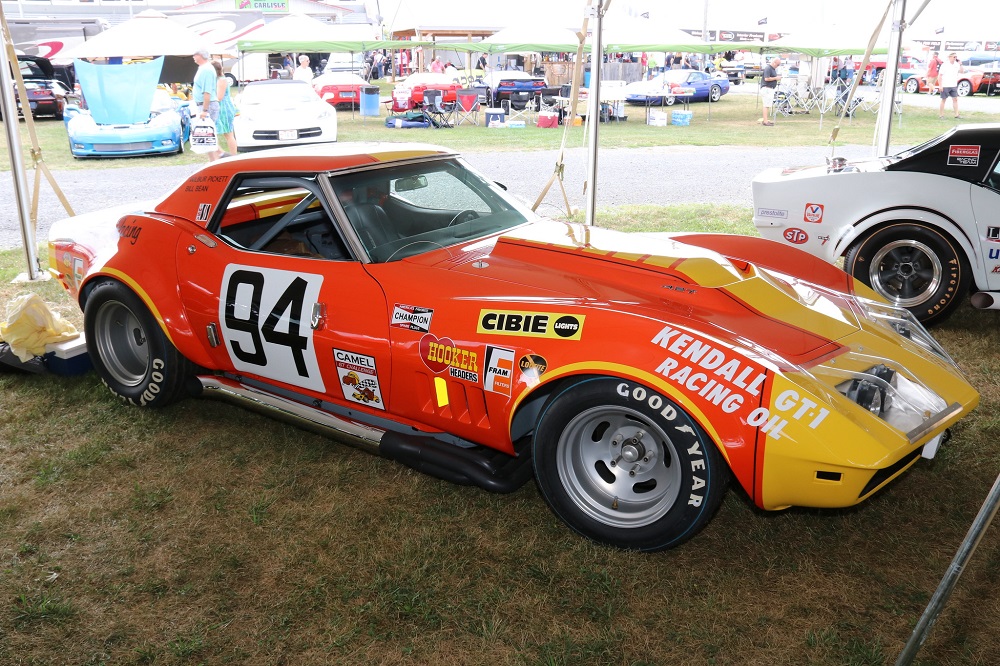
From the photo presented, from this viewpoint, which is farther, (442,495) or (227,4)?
(227,4)

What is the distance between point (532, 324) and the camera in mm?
2850

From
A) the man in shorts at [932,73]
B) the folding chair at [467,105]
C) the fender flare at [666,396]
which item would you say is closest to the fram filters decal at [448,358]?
the fender flare at [666,396]

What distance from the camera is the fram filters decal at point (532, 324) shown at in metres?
2.79

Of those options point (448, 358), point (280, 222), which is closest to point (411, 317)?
point (448, 358)

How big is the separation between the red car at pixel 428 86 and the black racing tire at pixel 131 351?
1602 centimetres

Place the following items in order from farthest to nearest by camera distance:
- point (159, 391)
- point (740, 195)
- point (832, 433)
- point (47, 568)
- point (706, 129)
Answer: point (706, 129)
point (740, 195)
point (159, 391)
point (47, 568)
point (832, 433)

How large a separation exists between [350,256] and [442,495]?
1.11m

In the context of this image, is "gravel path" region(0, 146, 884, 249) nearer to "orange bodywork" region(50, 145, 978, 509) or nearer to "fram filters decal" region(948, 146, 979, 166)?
"fram filters decal" region(948, 146, 979, 166)

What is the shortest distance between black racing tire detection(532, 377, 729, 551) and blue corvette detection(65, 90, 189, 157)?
1303 centimetres

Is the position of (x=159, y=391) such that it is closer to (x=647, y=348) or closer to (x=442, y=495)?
(x=442, y=495)

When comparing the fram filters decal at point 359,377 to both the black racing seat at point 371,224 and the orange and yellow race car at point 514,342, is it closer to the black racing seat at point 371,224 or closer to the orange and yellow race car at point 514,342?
the orange and yellow race car at point 514,342

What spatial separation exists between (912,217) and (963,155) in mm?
491

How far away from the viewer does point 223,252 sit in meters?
3.74

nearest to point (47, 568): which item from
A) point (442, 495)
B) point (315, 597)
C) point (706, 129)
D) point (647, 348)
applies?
point (315, 597)
